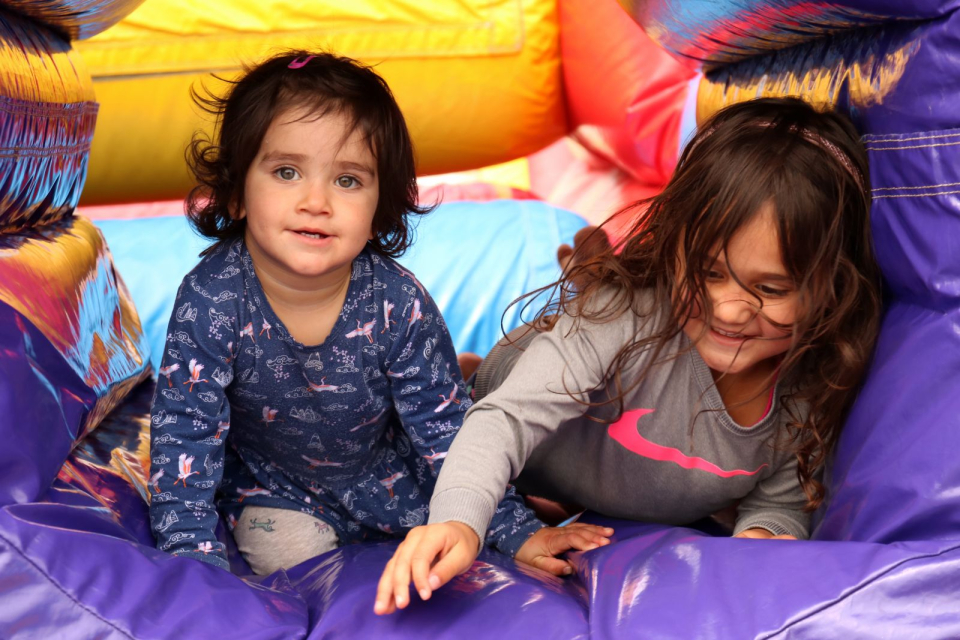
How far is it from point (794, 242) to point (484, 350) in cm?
73

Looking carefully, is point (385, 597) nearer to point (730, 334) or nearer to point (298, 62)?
point (730, 334)

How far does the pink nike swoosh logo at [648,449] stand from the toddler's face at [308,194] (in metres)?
0.32

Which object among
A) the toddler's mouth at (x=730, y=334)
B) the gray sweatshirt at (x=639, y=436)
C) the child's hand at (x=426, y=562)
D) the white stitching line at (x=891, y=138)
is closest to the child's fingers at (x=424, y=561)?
the child's hand at (x=426, y=562)

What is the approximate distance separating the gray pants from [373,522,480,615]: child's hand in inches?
14.2

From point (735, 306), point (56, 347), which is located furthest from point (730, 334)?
point (56, 347)

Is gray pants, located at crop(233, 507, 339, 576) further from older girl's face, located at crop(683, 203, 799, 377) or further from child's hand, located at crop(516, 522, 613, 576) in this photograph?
older girl's face, located at crop(683, 203, 799, 377)

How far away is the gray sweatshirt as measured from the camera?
2.79 feet

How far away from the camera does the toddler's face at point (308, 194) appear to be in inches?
36.3

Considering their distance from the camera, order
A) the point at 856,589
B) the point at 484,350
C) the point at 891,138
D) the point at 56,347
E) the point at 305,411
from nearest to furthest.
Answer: the point at 856,589 → the point at 891,138 → the point at 56,347 → the point at 305,411 → the point at 484,350

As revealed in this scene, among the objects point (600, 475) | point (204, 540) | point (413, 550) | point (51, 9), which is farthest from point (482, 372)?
point (51, 9)

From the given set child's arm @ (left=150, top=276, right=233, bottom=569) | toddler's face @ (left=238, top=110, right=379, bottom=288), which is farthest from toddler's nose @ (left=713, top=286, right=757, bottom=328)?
child's arm @ (left=150, top=276, right=233, bottom=569)

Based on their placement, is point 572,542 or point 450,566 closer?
point 450,566

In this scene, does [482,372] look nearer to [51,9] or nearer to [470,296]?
[470,296]

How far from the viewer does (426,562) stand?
0.68 metres
